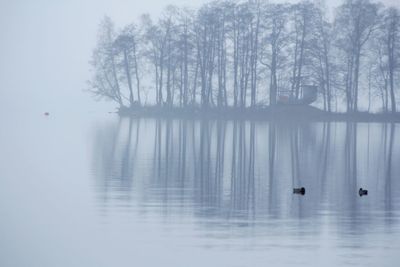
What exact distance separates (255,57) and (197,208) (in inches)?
2438

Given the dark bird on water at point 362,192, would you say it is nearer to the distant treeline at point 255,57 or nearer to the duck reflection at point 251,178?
the duck reflection at point 251,178

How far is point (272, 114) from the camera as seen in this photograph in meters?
71.5

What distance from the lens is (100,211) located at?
15.7 m

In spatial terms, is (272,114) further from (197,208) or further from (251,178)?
(197,208)

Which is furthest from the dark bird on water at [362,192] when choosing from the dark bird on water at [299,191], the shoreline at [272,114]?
the shoreline at [272,114]

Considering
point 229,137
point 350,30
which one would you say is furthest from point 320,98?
point 229,137

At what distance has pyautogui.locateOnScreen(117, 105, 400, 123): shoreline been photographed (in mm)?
69625

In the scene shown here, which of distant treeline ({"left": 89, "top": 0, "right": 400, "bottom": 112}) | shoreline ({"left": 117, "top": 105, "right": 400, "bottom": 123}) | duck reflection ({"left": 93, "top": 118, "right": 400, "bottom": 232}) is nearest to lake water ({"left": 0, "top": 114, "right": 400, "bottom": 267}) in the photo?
duck reflection ({"left": 93, "top": 118, "right": 400, "bottom": 232})

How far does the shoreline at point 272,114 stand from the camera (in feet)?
228

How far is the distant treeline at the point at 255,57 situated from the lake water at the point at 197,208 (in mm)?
44177

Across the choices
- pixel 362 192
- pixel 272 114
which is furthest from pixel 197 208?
pixel 272 114

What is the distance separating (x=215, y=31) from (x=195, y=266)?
6869 centimetres

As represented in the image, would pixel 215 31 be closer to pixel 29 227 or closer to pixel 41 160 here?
pixel 41 160

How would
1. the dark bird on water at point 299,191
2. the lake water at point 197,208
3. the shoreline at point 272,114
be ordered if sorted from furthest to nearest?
the shoreline at point 272,114 → the dark bird on water at point 299,191 → the lake water at point 197,208
